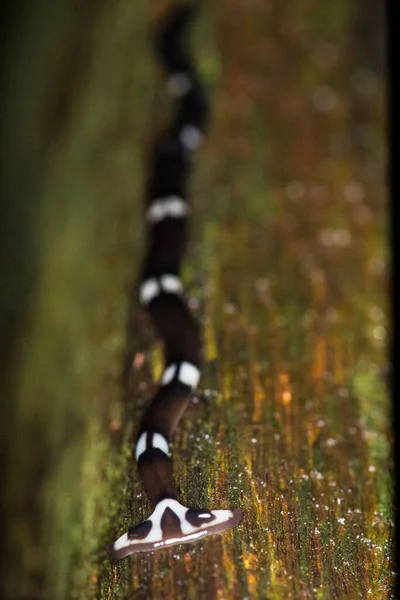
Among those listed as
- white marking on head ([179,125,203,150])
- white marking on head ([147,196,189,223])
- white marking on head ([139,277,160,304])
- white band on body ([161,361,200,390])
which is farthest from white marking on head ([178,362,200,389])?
white marking on head ([179,125,203,150])

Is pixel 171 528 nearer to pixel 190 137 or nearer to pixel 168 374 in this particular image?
pixel 168 374

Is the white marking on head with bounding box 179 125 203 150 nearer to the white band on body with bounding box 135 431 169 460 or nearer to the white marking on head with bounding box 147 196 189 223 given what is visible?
the white marking on head with bounding box 147 196 189 223

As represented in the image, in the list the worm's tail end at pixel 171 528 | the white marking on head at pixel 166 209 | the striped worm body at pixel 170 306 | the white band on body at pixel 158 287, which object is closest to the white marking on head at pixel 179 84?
the striped worm body at pixel 170 306

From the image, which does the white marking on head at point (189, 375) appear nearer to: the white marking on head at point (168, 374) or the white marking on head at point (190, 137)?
the white marking on head at point (168, 374)

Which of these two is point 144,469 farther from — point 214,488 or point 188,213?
point 188,213

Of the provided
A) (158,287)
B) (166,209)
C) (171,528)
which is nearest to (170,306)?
(158,287)

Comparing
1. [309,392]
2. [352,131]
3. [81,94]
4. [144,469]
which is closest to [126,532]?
[144,469]
